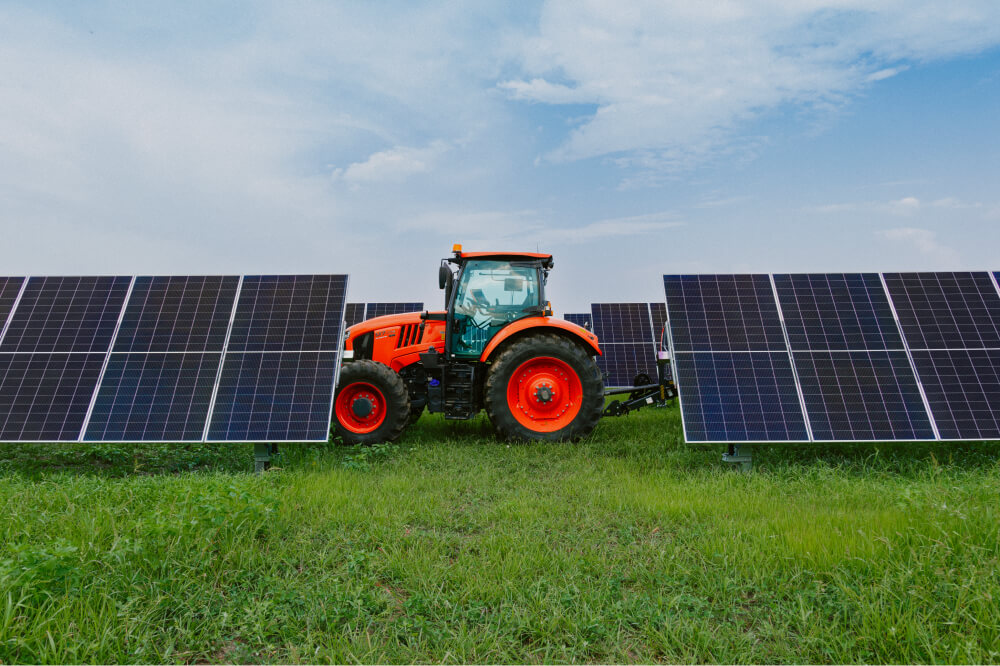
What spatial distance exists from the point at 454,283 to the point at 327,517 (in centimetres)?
453

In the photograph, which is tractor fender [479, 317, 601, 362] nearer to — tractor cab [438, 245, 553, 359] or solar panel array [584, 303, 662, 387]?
tractor cab [438, 245, 553, 359]

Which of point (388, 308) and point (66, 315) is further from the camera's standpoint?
point (388, 308)

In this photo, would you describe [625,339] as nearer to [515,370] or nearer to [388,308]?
[388,308]

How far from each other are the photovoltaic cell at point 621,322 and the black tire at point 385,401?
29.6ft

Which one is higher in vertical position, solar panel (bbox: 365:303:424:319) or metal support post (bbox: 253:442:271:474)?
solar panel (bbox: 365:303:424:319)

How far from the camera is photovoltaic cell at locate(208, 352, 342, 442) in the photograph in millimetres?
6562

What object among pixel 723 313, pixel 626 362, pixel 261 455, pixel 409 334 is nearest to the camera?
pixel 261 455

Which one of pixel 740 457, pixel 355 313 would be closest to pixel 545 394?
pixel 740 457

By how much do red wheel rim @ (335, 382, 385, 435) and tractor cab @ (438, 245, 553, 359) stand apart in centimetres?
127

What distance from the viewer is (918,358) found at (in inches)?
282

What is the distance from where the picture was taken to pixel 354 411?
26.1 ft

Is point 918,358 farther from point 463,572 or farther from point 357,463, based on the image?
point 357,463

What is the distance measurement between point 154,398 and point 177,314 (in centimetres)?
140

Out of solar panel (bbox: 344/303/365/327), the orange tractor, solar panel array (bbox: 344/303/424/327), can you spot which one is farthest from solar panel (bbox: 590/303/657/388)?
solar panel (bbox: 344/303/365/327)
